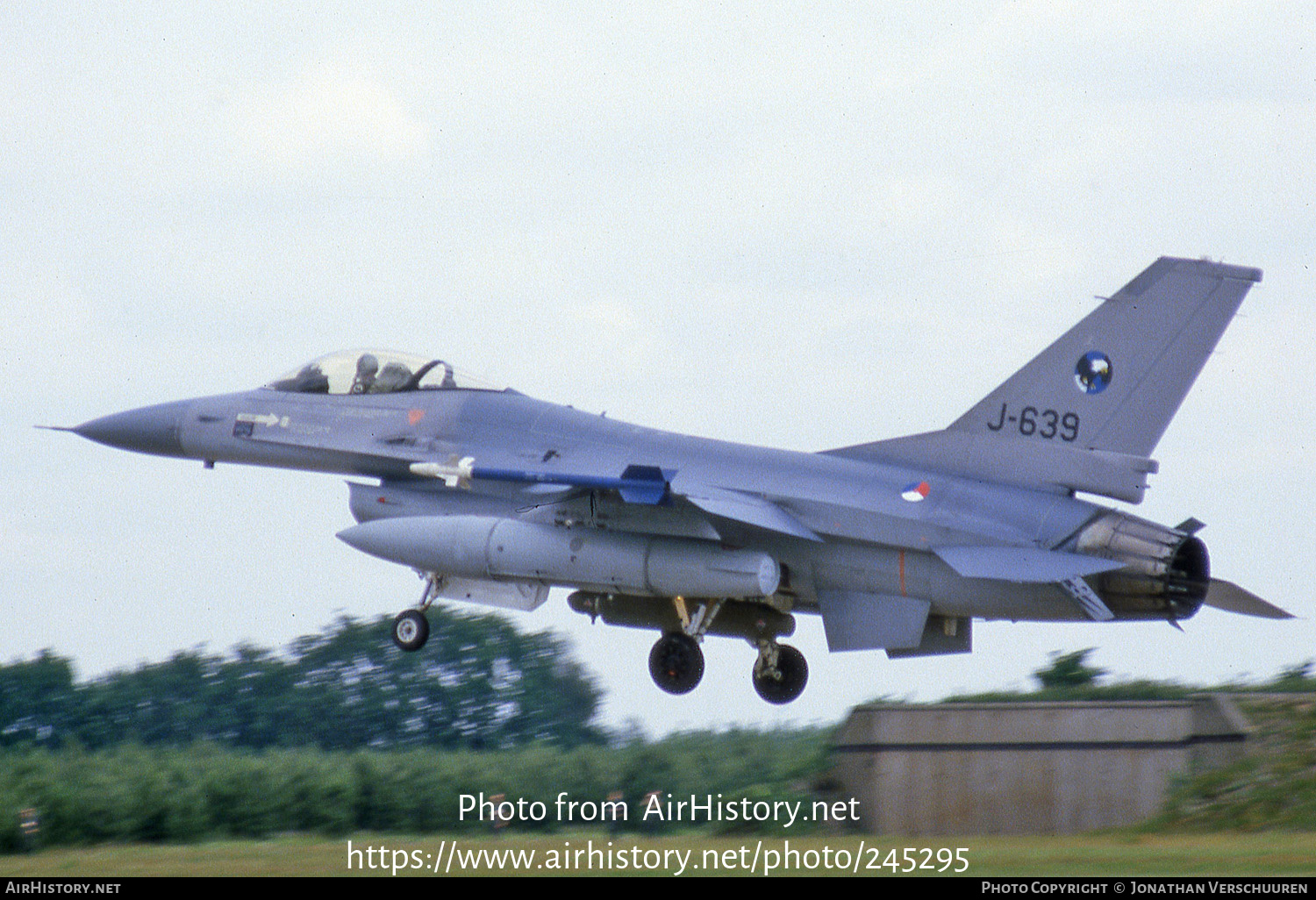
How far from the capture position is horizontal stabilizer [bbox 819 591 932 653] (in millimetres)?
16469

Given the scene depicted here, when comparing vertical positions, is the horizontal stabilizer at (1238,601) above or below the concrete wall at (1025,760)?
above

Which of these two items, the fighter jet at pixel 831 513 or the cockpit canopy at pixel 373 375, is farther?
the cockpit canopy at pixel 373 375

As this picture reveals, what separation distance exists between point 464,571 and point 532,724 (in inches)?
896

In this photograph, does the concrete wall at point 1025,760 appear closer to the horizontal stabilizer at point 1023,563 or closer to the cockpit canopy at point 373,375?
the horizontal stabilizer at point 1023,563


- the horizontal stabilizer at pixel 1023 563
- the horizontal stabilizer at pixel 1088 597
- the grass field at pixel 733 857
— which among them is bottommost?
the grass field at pixel 733 857

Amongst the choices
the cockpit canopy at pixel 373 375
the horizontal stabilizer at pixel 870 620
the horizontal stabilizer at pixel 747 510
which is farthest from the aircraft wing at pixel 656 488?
the cockpit canopy at pixel 373 375

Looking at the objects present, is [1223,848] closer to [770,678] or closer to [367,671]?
[770,678]

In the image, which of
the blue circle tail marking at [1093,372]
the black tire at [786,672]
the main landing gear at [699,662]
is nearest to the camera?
the blue circle tail marking at [1093,372]

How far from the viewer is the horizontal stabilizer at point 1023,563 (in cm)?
1518

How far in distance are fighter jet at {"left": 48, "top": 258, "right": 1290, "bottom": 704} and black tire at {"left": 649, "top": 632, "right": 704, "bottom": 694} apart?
0.02m

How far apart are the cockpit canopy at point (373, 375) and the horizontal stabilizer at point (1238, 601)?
7345 mm

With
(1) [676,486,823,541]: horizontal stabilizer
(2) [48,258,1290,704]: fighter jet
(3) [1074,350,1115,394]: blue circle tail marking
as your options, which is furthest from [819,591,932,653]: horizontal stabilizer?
(3) [1074,350,1115,394]: blue circle tail marking

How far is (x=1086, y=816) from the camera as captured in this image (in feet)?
56.4

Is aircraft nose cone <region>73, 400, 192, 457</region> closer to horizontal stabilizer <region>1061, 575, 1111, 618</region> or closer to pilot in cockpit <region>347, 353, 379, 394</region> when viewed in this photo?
pilot in cockpit <region>347, 353, 379, 394</region>
